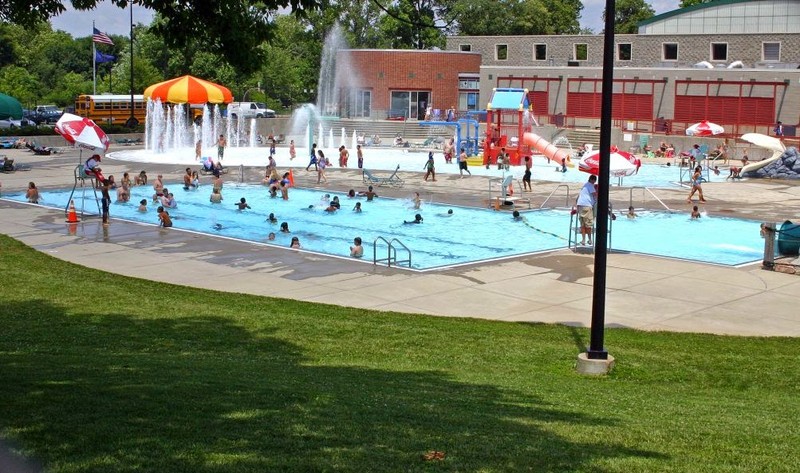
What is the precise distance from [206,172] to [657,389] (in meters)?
33.5

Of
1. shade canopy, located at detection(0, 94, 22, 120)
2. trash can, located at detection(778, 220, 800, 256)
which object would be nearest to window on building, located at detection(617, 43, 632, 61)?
shade canopy, located at detection(0, 94, 22, 120)

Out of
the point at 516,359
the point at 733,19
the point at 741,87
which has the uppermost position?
the point at 733,19

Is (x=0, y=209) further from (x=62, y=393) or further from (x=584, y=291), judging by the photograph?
(x=62, y=393)

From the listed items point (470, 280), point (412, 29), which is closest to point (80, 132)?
point (470, 280)

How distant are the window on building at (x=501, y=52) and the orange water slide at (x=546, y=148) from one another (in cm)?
2966

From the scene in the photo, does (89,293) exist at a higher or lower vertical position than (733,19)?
lower

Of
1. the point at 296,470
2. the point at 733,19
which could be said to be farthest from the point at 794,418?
the point at 733,19

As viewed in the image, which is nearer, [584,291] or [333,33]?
[584,291]

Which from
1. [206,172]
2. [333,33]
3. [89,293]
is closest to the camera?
[89,293]

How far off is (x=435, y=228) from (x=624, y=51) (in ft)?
154

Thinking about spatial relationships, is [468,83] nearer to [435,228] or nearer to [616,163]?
[616,163]

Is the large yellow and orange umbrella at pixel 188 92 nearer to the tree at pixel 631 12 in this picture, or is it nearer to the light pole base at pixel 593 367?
the light pole base at pixel 593 367

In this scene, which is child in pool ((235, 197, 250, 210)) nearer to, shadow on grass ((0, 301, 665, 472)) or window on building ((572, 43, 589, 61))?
shadow on grass ((0, 301, 665, 472))

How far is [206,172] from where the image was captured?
4275 centimetres
